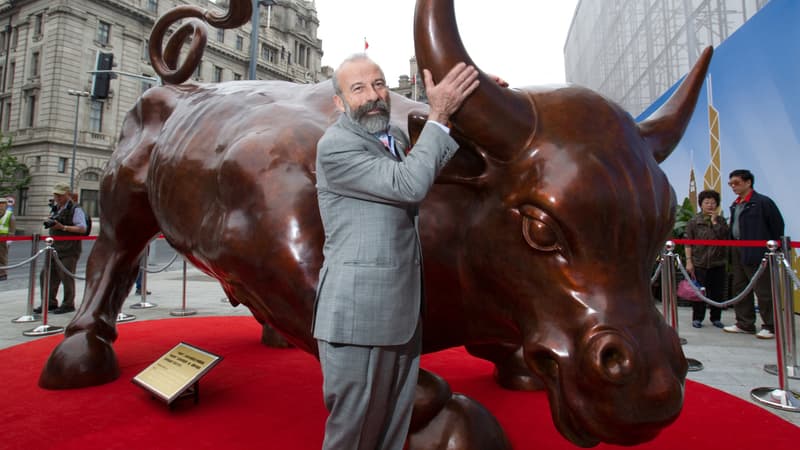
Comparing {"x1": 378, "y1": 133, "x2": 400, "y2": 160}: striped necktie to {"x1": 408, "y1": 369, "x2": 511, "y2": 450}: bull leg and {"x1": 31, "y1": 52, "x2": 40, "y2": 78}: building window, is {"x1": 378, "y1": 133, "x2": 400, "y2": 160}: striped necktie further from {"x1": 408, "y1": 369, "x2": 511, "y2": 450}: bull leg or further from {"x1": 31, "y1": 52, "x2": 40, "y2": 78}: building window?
{"x1": 31, "y1": 52, "x2": 40, "y2": 78}: building window

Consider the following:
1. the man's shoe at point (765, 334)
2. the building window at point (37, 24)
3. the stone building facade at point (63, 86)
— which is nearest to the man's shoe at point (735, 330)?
the man's shoe at point (765, 334)

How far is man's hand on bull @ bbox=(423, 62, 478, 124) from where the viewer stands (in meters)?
1.19

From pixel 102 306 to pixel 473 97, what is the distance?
9.47 feet

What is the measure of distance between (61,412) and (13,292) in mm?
6193

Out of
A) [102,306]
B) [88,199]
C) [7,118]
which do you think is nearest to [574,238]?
[102,306]

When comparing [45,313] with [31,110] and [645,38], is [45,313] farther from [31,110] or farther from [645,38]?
[31,110]

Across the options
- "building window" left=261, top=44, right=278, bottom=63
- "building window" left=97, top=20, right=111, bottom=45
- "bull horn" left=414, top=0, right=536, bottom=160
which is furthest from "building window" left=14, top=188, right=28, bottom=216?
"bull horn" left=414, top=0, right=536, bottom=160

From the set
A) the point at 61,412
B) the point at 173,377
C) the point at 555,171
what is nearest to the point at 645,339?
the point at 555,171

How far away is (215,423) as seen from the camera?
231cm

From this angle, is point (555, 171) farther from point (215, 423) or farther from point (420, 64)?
point (215, 423)

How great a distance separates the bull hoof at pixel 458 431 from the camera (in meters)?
1.57

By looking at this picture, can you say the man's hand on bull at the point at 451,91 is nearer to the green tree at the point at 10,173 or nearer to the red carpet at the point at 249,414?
the red carpet at the point at 249,414

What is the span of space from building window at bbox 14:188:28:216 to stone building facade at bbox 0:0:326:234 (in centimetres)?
6

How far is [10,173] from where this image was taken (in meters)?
27.9
